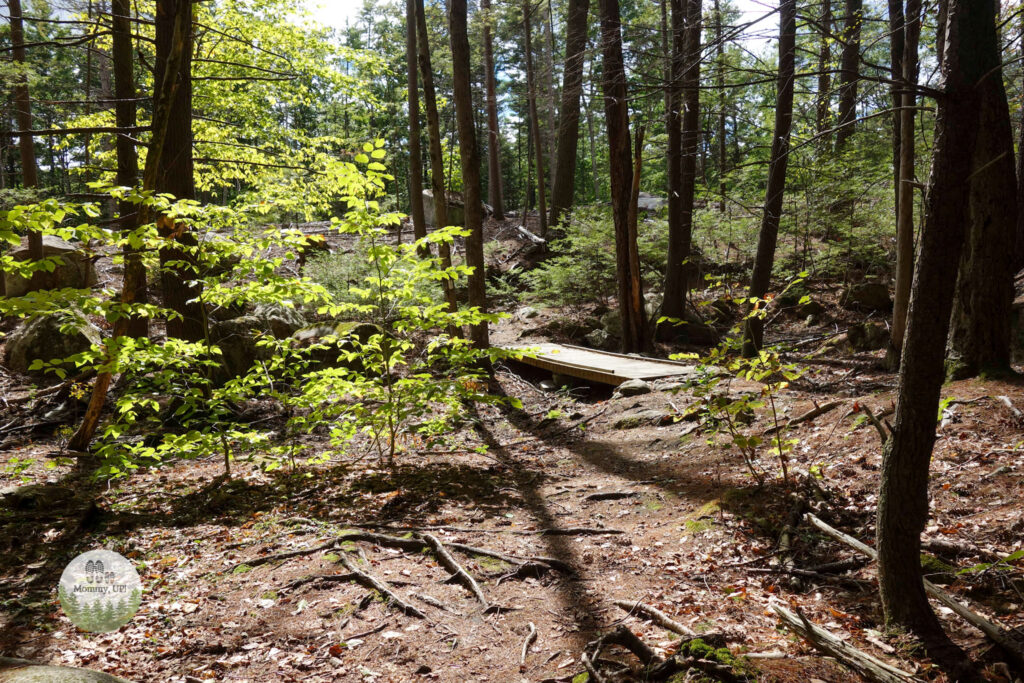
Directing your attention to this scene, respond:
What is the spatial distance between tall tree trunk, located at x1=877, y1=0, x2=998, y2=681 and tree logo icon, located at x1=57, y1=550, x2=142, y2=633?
12.9ft

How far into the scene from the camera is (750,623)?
2809mm

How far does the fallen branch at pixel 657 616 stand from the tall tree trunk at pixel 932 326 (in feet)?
2.78

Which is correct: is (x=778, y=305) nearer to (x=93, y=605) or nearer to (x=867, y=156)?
(x=867, y=156)

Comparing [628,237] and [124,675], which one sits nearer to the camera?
[124,675]

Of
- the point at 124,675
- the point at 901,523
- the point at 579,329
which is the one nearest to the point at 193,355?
the point at 124,675

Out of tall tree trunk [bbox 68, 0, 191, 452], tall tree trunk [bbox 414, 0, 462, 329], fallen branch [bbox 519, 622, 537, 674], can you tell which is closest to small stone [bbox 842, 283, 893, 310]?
tall tree trunk [bbox 414, 0, 462, 329]

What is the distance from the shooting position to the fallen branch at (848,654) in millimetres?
2078

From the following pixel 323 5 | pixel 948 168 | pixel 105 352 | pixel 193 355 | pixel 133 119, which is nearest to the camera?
pixel 948 168

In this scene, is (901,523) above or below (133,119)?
below

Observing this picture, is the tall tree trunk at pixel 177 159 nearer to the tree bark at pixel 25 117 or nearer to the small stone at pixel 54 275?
the tree bark at pixel 25 117

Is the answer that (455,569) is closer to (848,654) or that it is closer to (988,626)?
(848,654)

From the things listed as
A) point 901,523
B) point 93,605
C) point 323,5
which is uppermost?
point 323,5

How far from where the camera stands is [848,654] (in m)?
2.21

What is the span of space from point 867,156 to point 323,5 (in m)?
12.5
